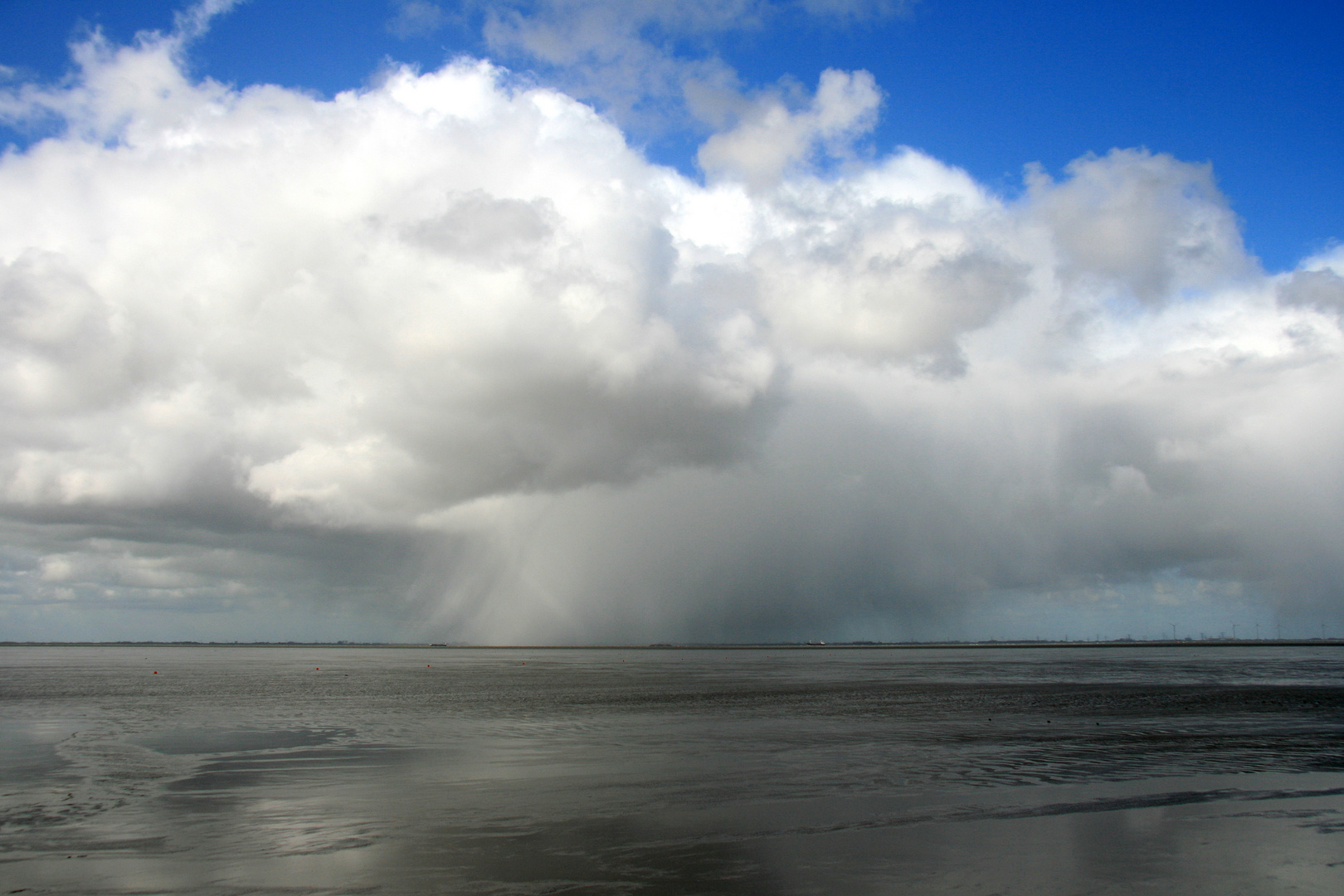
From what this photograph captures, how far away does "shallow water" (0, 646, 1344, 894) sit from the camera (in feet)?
55.5

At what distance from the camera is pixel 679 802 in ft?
78.8

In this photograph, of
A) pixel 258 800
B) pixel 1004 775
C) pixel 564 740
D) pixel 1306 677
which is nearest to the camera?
pixel 258 800

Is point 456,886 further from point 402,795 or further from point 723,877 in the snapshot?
point 402,795

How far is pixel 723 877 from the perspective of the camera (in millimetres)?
16656

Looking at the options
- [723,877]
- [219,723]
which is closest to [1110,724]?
[723,877]

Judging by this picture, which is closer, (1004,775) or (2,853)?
(2,853)

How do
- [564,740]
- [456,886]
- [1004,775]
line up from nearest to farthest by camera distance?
[456,886]
[1004,775]
[564,740]

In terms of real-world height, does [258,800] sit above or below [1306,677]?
above

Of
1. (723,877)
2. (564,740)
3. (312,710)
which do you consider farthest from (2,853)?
(312,710)

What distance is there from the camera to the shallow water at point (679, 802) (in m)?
16.9

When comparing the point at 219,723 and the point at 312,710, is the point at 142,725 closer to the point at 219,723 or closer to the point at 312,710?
the point at 219,723

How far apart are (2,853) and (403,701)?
1897 inches

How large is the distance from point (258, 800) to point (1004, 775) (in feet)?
78.7

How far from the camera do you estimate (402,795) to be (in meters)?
25.4
